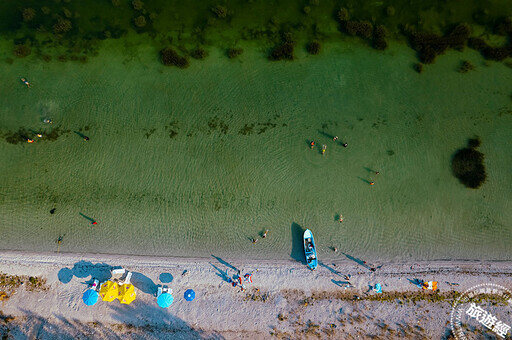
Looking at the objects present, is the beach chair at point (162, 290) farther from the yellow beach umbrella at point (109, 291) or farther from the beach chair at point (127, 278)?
the yellow beach umbrella at point (109, 291)

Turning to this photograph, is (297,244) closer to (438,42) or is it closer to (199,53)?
(199,53)

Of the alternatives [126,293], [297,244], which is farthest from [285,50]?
[126,293]

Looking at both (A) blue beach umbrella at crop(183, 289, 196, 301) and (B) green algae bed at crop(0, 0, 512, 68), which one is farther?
(B) green algae bed at crop(0, 0, 512, 68)

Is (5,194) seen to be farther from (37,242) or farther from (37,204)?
(37,242)

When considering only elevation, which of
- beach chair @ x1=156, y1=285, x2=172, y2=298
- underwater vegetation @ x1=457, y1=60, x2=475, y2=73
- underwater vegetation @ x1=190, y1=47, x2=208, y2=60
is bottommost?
beach chair @ x1=156, y1=285, x2=172, y2=298

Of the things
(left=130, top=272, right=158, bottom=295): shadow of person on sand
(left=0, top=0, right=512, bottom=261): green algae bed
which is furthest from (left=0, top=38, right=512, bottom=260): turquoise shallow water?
(left=130, top=272, right=158, bottom=295): shadow of person on sand

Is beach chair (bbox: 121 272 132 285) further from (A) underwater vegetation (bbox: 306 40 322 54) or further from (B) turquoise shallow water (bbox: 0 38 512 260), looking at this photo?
(A) underwater vegetation (bbox: 306 40 322 54)

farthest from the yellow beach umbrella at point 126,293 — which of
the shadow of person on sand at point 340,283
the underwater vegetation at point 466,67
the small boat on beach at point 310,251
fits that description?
the underwater vegetation at point 466,67
